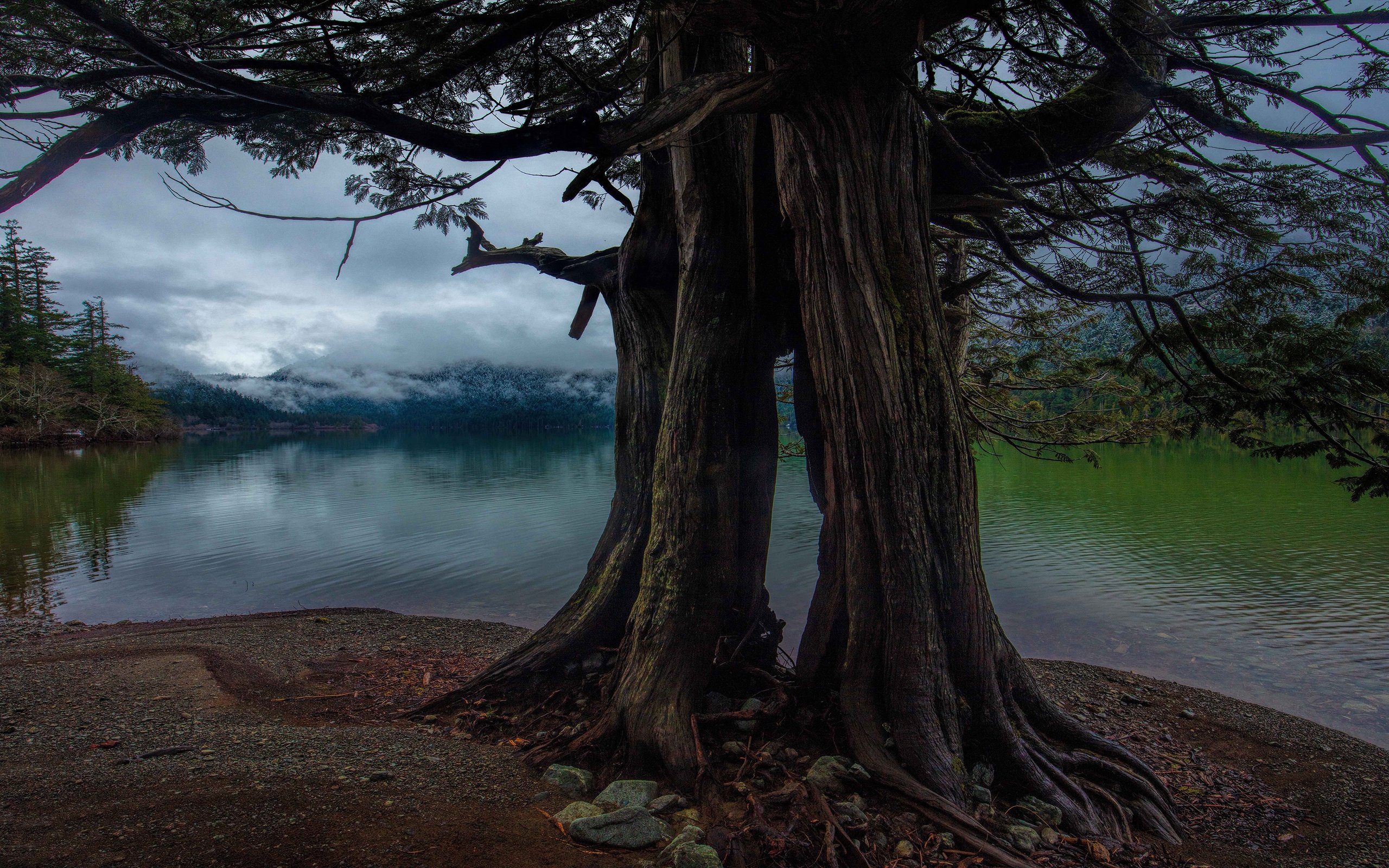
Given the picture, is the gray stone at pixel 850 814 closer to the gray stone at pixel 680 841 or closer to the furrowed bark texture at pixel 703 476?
the gray stone at pixel 680 841

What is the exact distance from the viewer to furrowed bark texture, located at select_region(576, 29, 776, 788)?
12.2ft

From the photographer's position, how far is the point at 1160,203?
166 inches

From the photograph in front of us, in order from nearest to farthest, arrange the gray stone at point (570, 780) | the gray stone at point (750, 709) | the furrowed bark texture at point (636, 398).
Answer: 1. the gray stone at point (570, 780)
2. the gray stone at point (750, 709)
3. the furrowed bark texture at point (636, 398)

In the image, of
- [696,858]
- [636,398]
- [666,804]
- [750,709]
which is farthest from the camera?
[636,398]

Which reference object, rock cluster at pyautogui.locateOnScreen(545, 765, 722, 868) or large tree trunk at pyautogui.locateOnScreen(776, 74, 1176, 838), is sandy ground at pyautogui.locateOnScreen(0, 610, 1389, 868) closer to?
rock cluster at pyautogui.locateOnScreen(545, 765, 722, 868)

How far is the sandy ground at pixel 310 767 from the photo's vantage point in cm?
252

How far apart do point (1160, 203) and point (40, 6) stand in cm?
614

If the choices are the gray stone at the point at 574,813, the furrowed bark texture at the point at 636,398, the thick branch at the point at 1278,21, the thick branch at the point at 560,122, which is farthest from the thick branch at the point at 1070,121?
the gray stone at the point at 574,813

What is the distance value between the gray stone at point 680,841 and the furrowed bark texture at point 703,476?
0.59 meters

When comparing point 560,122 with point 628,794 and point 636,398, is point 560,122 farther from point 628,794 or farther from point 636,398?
point 628,794

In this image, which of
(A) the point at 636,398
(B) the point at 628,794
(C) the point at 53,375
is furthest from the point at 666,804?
(C) the point at 53,375

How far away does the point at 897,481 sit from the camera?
338 centimetres

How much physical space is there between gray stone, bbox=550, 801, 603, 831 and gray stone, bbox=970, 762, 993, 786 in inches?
73.4

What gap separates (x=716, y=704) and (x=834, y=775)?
878 millimetres
